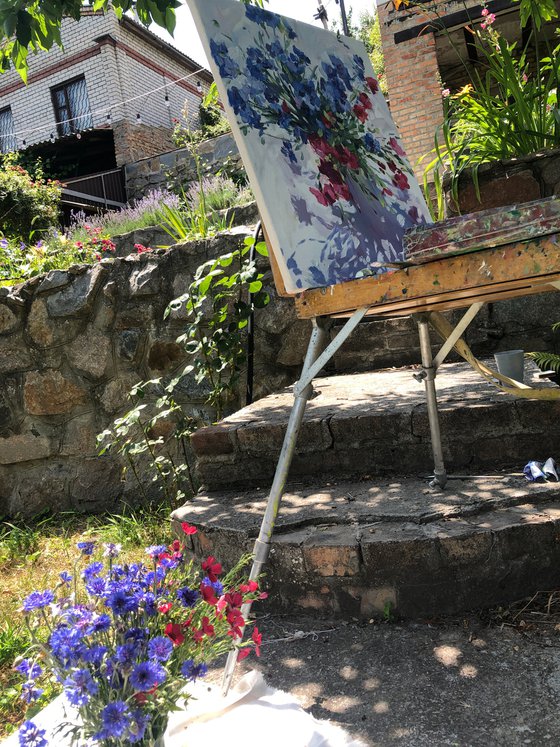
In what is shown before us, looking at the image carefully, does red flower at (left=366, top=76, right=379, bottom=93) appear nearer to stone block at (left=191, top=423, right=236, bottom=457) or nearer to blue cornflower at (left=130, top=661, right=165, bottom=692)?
stone block at (left=191, top=423, right=236, bottom=457)

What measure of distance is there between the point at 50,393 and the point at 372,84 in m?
2.57

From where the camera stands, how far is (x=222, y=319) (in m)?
3.05

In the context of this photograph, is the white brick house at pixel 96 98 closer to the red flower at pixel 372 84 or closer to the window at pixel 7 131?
the window at pixel 7 131

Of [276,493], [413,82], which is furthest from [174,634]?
[413,82]

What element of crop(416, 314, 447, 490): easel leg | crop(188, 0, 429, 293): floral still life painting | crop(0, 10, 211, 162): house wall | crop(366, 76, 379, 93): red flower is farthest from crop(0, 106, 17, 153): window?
crop(416, 314, 447, 490): easel leg

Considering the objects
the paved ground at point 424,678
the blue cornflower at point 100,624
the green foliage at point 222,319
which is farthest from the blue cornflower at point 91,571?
the green foliage at point 222,319

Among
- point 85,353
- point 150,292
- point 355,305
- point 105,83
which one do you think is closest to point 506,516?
point 355,305

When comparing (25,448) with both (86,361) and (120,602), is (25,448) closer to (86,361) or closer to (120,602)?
(86,361)

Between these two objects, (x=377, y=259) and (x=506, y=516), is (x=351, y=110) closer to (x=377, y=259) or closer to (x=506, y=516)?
(x=377, y=259)

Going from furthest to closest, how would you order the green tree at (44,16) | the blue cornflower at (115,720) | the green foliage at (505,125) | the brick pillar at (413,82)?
the brick pillar at (413,82) < the green foliage at (505,125) < the green tree at (44,16) < the blue cornflower at (115,720)

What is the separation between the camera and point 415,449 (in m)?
2.24

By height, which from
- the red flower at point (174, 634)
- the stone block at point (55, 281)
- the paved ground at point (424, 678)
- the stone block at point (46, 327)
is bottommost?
the paved ground at point (424, 678)

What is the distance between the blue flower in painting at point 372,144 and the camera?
1.84 meters

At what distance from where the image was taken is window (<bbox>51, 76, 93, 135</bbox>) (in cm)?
1430
